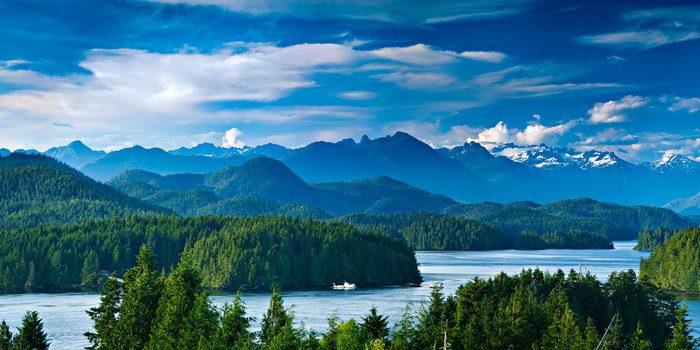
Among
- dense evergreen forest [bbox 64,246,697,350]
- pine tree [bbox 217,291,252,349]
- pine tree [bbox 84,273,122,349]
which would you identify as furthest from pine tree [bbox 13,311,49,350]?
pine tree [bbox 217,291,252,349]

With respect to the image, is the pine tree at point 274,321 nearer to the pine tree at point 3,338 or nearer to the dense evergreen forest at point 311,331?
the dense evergreen forest at point 311,331

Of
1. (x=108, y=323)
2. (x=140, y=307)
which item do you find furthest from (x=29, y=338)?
(x=140, y=307)

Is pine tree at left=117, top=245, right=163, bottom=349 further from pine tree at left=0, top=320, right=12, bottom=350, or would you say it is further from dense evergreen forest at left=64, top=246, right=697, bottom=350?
pine tree at left=0, top=320, right=12, bottom=350

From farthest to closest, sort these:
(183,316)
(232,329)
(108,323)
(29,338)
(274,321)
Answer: (108,323), (183,316), (29,338), (232,329), (274,321)

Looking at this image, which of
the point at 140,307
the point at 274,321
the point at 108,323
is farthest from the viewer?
the point at 108,323

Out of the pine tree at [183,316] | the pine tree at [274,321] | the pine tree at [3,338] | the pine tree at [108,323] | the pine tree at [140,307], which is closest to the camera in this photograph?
the pine tree at [274,321]

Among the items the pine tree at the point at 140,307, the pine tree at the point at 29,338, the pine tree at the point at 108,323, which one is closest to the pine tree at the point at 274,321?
the pine tree at the point at 140,307

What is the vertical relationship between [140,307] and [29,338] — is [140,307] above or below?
above

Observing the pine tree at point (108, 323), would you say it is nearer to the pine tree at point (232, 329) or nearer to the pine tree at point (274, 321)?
the pine tree at point (232, 329)

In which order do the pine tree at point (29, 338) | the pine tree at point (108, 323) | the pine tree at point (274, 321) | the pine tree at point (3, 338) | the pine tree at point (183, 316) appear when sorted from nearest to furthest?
Result: the pine tree at point (274, 321), the pine tree at point (183, 316), the pine tree at point (3, 338), the pine tree at point (29, 338), the pine tree at point (108, 323)

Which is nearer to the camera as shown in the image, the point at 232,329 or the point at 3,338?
the point at 232,329

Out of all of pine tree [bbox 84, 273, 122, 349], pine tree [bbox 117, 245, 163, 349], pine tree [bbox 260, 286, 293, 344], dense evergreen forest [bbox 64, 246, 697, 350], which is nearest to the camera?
pine tree [bbox 260, 286, 293, 344]

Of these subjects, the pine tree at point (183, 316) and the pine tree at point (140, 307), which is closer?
the pine tree at point (183, 316)

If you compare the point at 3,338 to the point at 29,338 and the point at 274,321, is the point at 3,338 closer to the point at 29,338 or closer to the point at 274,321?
the point at 29,338
